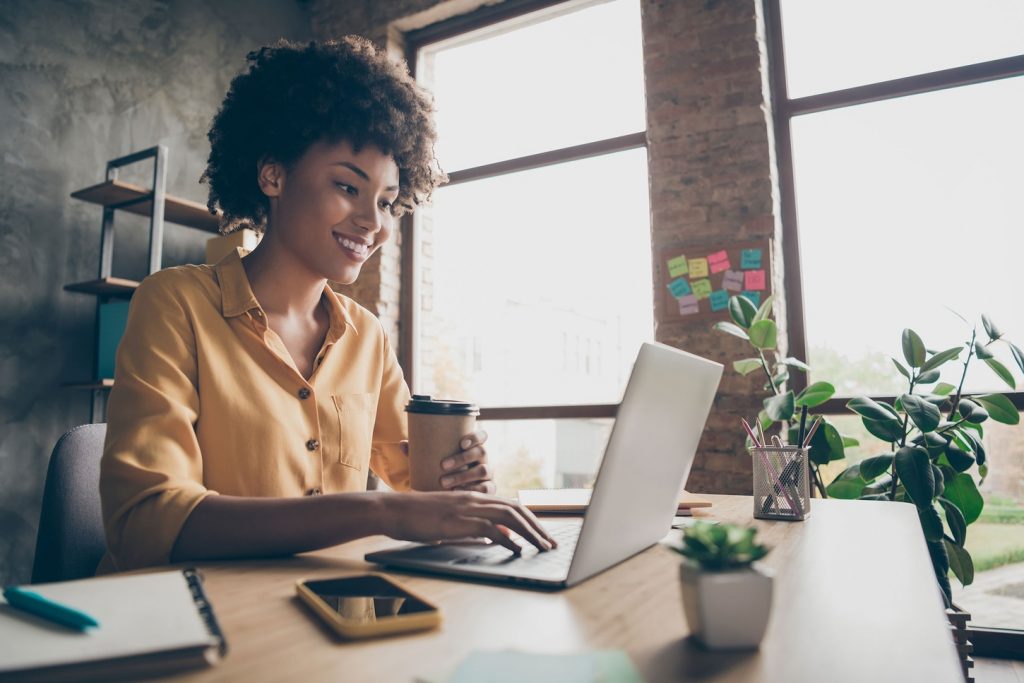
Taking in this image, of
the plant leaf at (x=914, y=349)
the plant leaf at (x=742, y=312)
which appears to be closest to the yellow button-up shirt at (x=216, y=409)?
the plant leaf at (x=742, y=312)

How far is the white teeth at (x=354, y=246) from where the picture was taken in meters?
1.33

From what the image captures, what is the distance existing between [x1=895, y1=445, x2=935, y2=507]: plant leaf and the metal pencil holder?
103 cm

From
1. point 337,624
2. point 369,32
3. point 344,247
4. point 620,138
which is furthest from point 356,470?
point 369,32

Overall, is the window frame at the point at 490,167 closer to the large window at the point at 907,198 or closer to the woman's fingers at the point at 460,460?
the large window at the point at 907,198

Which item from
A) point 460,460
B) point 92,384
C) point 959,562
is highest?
point 92,384

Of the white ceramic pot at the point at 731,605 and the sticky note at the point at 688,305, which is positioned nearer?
the white ceramic pot at the point at 731,605

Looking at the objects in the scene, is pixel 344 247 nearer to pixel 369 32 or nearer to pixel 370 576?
pixel 370 576

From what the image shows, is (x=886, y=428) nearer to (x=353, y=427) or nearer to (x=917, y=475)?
(x=917, y=475)

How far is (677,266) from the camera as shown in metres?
2.93

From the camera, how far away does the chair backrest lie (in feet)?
3.52

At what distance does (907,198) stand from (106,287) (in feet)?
10.9

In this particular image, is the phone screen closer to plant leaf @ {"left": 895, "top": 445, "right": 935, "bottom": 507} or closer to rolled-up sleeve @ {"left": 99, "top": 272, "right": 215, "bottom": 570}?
rolled-up sleeve @ {"left": 99, "top": 272, "right": 215, "bottom": 570}

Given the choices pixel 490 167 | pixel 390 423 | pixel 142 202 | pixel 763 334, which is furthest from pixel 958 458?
pixel 142 202

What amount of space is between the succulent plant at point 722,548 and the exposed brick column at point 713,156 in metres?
2.31
